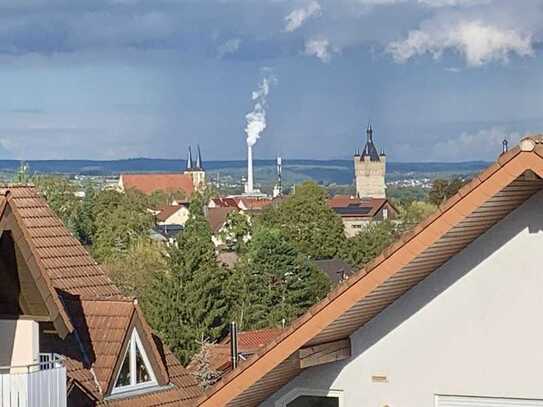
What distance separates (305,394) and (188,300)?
66.4m

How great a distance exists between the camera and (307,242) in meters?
134

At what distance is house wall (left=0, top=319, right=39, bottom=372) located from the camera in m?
16.0

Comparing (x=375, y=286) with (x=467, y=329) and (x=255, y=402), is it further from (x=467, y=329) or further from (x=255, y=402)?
(x=255, y=402)

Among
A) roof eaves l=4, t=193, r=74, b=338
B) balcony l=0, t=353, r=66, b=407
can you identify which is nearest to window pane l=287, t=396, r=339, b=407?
balcony l=0, t=353, r=66, b=407

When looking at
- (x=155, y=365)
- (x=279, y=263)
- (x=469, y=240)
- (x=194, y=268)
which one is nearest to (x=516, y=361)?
(x=469, y=240)

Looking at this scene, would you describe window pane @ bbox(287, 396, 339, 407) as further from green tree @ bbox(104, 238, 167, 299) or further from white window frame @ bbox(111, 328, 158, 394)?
green tree @ bbox(104, 238, 167, 299)

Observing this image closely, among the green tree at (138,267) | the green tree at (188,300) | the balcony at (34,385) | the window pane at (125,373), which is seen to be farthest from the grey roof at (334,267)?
the balcony at (34,385)

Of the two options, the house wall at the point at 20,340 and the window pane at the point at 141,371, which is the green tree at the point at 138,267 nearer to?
the window pane at the point at 141,371

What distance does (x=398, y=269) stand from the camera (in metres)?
8.98

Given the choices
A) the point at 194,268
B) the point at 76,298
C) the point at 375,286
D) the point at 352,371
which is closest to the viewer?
the point at 375,286

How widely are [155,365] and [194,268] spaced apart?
191ft

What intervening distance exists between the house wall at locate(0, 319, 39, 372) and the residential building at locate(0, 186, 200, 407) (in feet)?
0.04

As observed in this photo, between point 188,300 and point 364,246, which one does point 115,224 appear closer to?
point 364,246

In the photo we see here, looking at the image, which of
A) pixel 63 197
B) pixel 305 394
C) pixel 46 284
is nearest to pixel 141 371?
pixel 46 284
